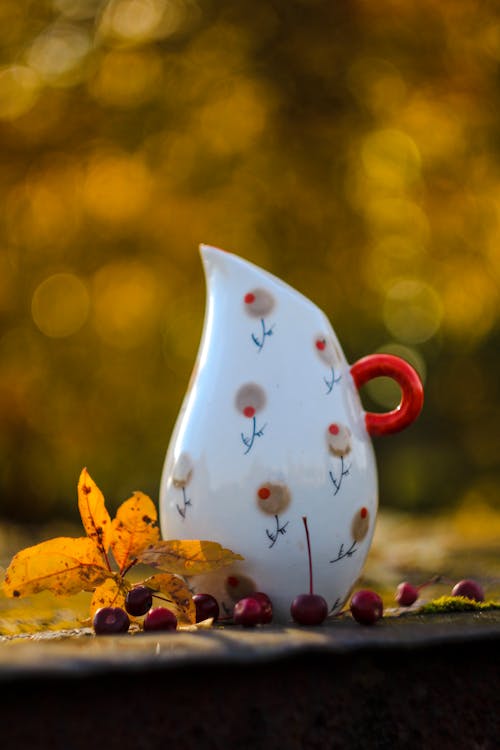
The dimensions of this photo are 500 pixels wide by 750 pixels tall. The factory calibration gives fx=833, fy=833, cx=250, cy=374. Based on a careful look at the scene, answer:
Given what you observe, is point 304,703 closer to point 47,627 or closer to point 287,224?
point 47,627

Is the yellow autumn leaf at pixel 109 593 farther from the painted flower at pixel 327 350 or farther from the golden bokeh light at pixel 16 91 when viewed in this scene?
the golden bokeh light at pixel 16 91

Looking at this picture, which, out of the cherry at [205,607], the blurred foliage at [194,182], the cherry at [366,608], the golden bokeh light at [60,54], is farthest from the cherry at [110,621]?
the golden bokeh light at [60,54]

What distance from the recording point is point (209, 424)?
3.66 feet

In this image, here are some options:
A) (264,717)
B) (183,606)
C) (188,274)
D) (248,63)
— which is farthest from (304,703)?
(248,63)

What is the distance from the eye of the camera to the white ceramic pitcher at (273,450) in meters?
1.07

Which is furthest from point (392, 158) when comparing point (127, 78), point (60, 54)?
point (60, 54)

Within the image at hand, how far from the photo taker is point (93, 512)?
1.01 m

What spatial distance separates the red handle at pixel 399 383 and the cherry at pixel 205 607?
0.33 m

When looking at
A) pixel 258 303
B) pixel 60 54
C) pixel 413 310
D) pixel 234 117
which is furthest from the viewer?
pixel 413 310

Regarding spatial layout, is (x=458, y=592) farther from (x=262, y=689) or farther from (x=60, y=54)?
(x=60, y=54)

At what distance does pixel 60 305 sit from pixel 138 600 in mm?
3270

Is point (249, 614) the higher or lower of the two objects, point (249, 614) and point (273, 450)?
the lower

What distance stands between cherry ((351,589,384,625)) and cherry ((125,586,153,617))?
254 millimetres

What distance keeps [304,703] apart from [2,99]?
144 inches
